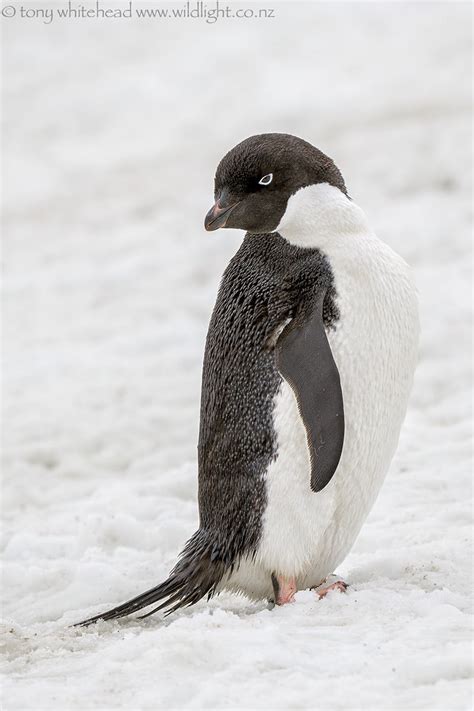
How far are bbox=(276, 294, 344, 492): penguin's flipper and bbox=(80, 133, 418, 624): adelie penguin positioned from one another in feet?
0.09

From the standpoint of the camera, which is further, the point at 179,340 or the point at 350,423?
Result: the point at 179,340

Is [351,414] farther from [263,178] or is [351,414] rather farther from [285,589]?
[263,178]

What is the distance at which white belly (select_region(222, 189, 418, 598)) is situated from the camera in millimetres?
3352

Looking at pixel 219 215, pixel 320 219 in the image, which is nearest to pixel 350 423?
pixel 320 219

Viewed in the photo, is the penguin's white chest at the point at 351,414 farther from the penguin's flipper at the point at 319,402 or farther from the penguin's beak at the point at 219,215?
the penguin's beak at the point at 219,215

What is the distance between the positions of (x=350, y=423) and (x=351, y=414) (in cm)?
3

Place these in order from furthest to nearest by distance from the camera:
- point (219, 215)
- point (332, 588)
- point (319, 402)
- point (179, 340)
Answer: point (179, 340) < point (219, 215) < point (332, 588) < point (319, 402)

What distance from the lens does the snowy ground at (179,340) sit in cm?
279

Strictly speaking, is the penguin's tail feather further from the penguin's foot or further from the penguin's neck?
the penguin's neck

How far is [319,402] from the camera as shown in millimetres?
3234

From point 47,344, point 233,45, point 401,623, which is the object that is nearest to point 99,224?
point 47,344

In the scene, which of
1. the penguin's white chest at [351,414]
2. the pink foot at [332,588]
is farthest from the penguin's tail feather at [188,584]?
the pink foot at [332,588]

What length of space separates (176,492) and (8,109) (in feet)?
24.0

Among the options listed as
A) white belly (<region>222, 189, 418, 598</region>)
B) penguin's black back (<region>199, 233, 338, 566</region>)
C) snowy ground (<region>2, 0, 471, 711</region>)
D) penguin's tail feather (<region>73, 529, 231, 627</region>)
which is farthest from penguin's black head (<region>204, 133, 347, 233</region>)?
snowy ground (<region>2, 0, 471, 711</region>)
